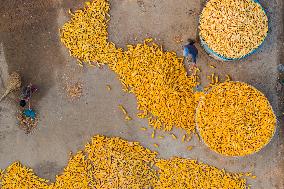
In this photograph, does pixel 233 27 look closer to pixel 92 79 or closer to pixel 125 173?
pixel 92 79

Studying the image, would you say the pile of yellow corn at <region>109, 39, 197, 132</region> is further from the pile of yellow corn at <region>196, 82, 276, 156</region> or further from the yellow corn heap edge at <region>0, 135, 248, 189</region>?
the yellow corn heap edge at <region>0, 135, 248, 189</region>

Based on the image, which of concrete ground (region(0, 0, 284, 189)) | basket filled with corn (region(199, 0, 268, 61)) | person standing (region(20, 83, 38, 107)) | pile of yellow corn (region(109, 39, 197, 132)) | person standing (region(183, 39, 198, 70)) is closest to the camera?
basket filled with corn (region(199, 0, 268, 61))

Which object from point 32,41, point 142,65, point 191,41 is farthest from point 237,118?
point 32,41

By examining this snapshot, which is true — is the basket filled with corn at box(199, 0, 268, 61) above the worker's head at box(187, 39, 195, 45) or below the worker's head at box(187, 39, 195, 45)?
above

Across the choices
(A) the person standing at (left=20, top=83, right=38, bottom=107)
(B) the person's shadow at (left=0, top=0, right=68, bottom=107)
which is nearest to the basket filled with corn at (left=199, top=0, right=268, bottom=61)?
(B) the person's shadow at (left=0, top=0, right=68, bottom=107)

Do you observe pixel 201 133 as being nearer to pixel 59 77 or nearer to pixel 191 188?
pixel 191 188

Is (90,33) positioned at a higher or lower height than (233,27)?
lower

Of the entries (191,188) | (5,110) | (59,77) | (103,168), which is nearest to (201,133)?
(191,188)
